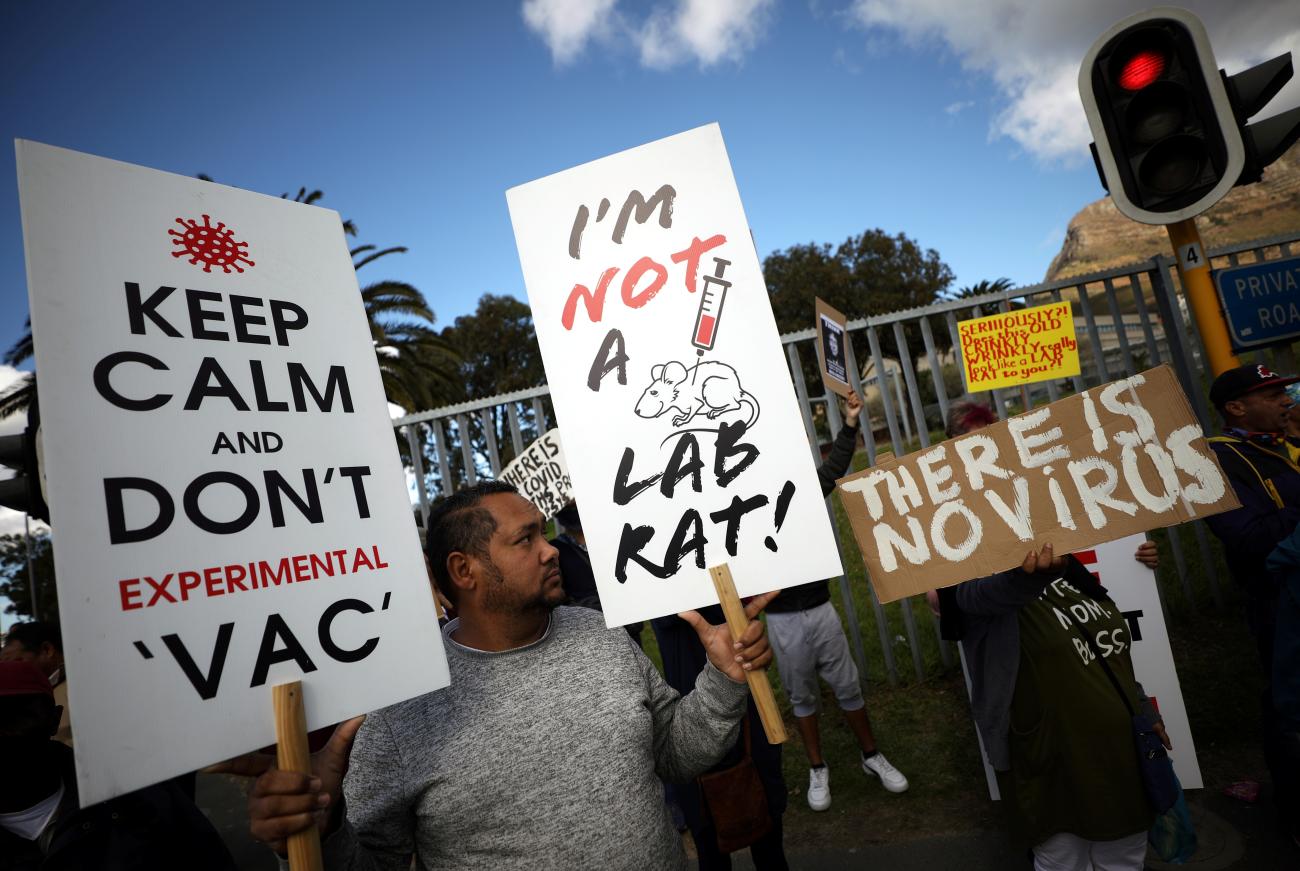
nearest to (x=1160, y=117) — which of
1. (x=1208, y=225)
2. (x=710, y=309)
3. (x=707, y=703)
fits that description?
(x=710, y=309)

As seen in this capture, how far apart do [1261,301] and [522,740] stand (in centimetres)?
461

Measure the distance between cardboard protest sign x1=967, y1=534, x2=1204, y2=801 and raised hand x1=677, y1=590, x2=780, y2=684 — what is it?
213 centimetres

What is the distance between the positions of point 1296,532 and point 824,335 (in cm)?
207

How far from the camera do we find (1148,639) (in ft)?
11.8

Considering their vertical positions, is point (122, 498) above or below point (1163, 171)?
below

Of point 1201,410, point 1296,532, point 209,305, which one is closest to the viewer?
point 209,305

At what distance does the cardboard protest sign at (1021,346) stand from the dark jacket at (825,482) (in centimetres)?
114

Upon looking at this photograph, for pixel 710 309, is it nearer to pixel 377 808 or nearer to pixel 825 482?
pixel 377 808

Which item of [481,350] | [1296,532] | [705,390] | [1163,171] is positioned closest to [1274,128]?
[1163,171]

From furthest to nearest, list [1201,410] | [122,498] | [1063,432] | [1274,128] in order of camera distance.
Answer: [1201,410] → [1274,128] → [1063,432] → [122,498]

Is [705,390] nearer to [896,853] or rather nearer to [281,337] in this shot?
[281,337]

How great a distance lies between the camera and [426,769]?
173 cm

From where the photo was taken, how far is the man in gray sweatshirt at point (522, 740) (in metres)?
1.70

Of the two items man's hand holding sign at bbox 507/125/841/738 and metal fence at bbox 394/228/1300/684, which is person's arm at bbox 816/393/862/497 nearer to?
metal fence at bbox 394/228/1300/684
